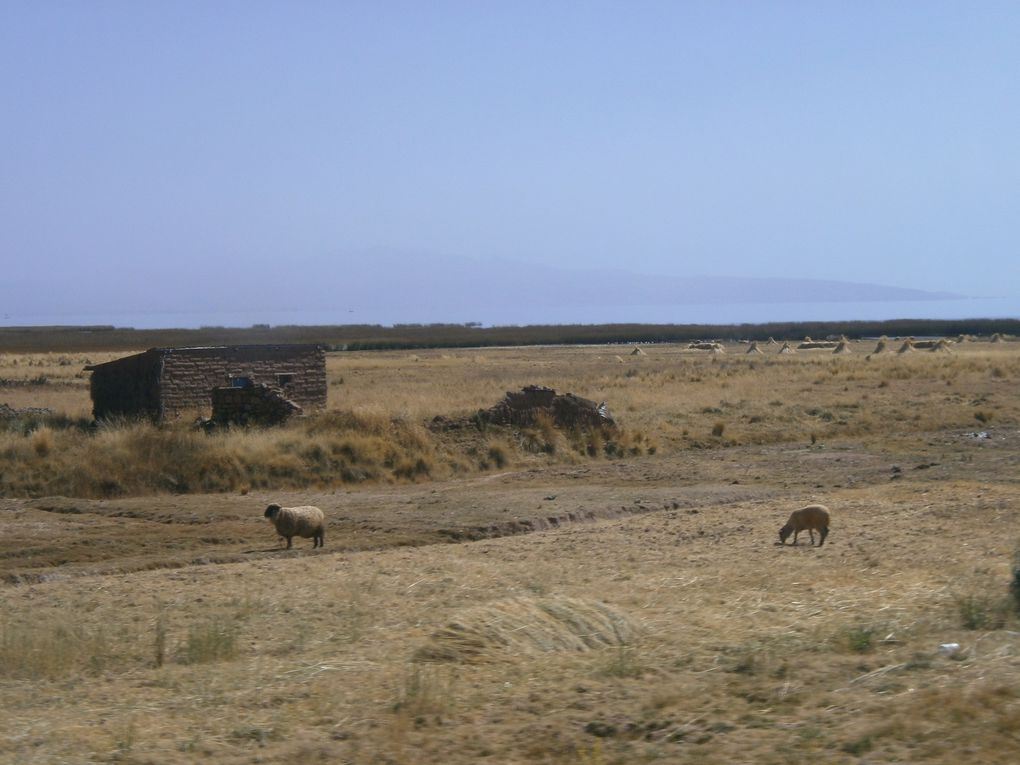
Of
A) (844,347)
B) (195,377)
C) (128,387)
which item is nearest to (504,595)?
(195,377)

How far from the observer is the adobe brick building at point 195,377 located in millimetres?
32812

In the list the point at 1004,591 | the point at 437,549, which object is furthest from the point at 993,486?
the point at 1004,591

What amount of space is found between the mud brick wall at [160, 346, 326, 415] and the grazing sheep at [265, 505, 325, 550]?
15164mm

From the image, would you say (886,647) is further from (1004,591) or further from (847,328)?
(847,328)

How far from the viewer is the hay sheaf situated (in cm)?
927

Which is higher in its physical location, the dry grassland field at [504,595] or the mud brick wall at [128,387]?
the mud brick wall at [128,387]

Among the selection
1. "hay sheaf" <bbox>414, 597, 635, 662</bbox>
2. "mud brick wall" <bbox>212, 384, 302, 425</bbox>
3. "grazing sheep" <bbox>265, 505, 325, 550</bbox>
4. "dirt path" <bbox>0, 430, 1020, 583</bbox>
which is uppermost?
"mud brick wall" <bbox>212, 384, 302, 425</bbox>

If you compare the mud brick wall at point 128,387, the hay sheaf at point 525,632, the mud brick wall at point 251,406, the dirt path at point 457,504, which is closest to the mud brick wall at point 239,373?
the mud brick wall at point 128,387

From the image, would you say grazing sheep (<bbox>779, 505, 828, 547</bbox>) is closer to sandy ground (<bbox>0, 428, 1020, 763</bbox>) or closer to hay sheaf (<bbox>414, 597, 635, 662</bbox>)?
sandy ground (<bbox>0, 428, 1020, 763</bbox>)

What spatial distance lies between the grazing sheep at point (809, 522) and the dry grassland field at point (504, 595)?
0.51 meters

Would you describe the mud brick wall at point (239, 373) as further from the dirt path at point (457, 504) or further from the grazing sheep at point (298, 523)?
the grazing sheep at point (298, 523)

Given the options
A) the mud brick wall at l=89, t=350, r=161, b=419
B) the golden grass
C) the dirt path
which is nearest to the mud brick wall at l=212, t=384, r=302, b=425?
the golden grass

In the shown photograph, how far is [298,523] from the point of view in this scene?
18.5 m

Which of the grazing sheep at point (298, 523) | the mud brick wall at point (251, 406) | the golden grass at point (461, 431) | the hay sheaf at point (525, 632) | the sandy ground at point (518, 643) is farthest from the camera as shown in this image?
the mud brick wall at point (251, 406)
